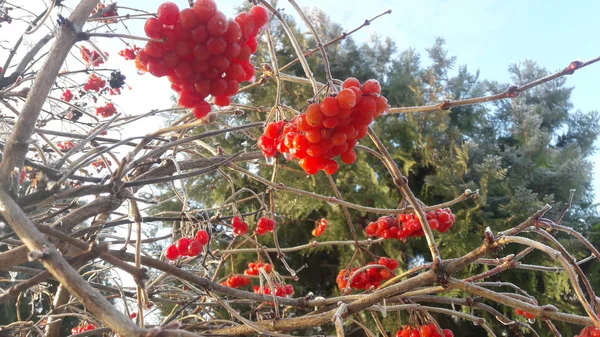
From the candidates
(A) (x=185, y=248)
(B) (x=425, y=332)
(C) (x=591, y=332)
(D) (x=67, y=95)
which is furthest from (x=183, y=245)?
(D) (x=67, y=95)

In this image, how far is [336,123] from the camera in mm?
677

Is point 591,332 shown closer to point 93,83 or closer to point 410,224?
point 410,224

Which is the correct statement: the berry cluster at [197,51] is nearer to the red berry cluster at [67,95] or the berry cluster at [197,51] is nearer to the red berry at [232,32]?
the red berry at [232,32]

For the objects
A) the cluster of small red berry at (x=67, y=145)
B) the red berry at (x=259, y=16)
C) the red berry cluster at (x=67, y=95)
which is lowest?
the red berry at (x=259, y=16)

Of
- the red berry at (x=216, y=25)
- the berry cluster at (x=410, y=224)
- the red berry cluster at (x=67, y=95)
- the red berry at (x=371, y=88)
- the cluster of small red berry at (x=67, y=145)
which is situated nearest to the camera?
the red berry at (x=216, y=25)

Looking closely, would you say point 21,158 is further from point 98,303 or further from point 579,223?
point 579,223

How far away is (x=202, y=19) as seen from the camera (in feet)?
1.91

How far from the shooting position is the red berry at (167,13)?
1.89 feet

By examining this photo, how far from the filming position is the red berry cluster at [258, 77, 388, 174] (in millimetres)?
661

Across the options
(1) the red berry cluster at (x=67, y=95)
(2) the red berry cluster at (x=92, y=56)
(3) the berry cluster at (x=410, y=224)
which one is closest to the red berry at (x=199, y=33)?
(3) the berry cluster at (x=410, y=224)

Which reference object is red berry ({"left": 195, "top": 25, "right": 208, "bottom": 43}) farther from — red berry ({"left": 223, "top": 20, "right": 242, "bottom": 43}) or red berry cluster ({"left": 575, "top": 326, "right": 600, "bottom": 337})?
red berry cluster ({"left": 575, "top": 326, "right": 600, "bottom": 337})

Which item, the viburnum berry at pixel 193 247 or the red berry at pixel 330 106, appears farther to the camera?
the viburnum berry at pixel 193 247

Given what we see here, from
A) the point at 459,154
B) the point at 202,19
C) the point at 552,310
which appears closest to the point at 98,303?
the point at 202,19

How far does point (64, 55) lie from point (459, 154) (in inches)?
118
